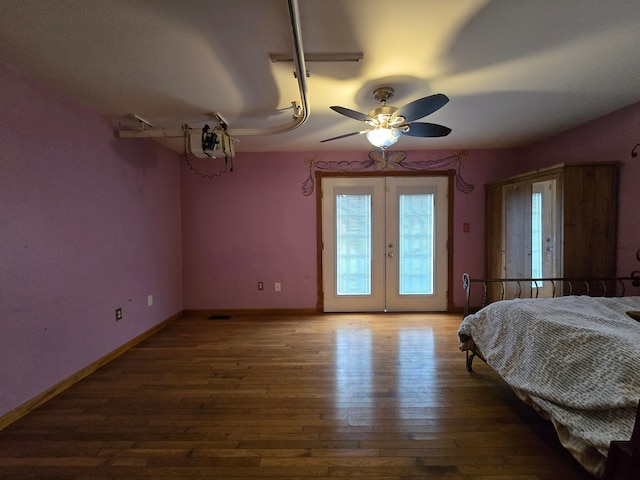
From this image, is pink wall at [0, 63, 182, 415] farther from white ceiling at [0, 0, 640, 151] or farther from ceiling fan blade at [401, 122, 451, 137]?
ceiling fan blade at [401, 122, 451, 137]

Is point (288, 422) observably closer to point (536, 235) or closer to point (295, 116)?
point (295, 116)

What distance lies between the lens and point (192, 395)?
204 cm

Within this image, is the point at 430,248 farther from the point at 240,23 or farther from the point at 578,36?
the point at 240,23

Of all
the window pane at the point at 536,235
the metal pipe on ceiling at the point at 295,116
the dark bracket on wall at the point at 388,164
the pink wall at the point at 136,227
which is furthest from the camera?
the dark bracket on wall at the point at 388,164

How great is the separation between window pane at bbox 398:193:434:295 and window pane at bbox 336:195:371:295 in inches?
19.1

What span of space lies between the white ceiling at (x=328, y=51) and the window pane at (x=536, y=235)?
34.5 inches

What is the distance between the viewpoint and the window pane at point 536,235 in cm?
288

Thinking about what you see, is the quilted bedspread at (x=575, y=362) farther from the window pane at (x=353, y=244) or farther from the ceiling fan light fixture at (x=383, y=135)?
the window pane at (x=353, y=244)

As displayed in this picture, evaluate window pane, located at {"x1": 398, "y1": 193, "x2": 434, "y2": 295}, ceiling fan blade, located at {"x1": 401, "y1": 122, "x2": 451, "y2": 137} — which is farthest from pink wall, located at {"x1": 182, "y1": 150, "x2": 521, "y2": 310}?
ceiling fan blade, located at {"x1": 401, "y1": 122, "x2": 451, "y2": 137}

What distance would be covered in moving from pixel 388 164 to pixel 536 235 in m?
1.94

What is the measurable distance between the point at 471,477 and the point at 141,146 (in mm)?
3950

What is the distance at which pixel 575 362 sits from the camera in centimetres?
135

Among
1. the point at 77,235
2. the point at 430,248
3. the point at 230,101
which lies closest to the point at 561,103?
the point at 430,248

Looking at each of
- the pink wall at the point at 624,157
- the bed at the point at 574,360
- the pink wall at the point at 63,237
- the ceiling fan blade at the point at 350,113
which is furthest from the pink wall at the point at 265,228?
the bed at the point at 574,360
